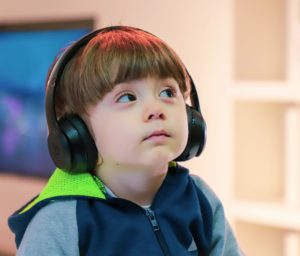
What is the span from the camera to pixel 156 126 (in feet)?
2.31

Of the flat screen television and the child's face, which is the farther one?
the flat screen television

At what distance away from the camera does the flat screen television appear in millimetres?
2354

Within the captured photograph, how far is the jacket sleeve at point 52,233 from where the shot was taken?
2.32 feet

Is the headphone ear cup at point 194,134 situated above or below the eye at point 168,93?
below

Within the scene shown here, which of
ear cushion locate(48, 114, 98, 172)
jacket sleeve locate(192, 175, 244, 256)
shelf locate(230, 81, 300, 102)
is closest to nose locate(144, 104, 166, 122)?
ear cushion locate(48, 114, 98, 172)

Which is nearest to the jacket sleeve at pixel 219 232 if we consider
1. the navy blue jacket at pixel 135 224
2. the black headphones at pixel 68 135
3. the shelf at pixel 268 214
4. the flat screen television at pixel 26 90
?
the navy blue jacket at pixel 135 224

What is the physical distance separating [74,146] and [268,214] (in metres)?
1.00

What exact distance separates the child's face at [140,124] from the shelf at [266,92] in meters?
0.89

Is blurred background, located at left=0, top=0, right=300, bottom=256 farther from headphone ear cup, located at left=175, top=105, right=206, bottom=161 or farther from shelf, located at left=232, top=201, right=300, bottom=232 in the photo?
headphone ear cup, located at left=175, top=105, right=206, bottom=161

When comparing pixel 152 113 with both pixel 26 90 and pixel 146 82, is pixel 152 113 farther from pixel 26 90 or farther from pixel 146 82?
pixel 26 90

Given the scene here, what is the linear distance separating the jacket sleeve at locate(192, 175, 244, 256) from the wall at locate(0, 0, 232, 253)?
78 cm

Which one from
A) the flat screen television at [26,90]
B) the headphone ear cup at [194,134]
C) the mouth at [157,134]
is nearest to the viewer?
the mouth at [157,134]

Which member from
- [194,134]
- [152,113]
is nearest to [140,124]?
[152,113]

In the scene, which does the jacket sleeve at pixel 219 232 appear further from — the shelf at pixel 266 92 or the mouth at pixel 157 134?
the shelf at pixel 266 92
